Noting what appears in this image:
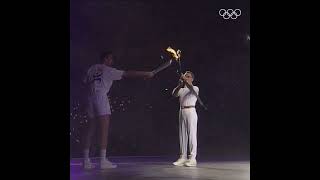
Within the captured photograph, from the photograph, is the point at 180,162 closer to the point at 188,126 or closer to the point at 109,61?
the point at 188,126

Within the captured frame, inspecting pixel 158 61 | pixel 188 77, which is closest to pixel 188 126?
pixel 188 77

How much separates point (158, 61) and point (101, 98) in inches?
Answer: 24.0

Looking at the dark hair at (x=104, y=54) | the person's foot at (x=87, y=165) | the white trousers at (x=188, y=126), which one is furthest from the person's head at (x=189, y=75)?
the person's foot at (x=87, y=165)

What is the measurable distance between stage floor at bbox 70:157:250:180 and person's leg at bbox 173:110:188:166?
3.2 inches

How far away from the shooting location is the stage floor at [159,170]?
3949mm

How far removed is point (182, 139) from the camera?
427 cm

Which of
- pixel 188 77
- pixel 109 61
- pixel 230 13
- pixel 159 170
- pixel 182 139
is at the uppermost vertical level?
pixel 230 13

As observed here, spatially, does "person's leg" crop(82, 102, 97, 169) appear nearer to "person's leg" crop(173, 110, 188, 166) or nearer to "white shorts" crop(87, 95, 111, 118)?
"white shorts" crop(87, 95, 111, 118)

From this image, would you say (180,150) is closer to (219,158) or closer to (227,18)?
(219,158)

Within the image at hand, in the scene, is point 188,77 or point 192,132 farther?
point 192,132

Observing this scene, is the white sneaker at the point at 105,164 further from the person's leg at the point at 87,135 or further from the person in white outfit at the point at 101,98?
the person's leg at the point at 87,135

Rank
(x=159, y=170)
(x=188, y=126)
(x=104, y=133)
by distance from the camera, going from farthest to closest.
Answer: (x=188, y=126) < (x=104, y=133) < (x=159, y=170)

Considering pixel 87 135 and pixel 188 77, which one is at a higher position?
pixel 188 77
